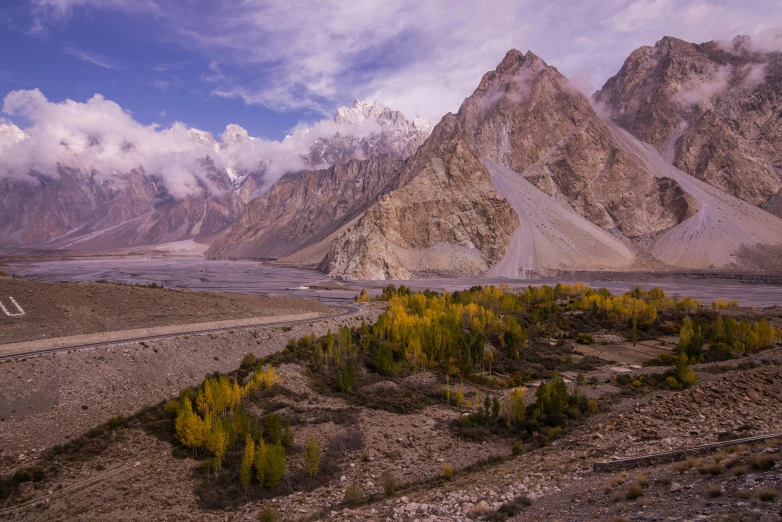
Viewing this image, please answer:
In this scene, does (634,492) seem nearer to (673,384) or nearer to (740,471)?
(740,471)

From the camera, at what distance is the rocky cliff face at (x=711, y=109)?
149125mm

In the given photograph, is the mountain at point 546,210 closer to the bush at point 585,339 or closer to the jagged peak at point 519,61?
the jagged peak at point 519,61

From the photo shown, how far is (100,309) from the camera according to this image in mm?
36406

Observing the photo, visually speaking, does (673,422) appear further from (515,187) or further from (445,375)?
(515,187)

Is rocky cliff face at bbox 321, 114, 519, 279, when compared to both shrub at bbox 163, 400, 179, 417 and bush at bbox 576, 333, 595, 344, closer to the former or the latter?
bush at bbox 576, 333, 595, 344

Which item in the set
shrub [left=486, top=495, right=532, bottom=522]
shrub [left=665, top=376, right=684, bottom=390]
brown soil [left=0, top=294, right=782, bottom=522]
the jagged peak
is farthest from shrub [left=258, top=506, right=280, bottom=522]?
the jagged peak

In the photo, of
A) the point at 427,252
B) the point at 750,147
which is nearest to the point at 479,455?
the point at 427,252

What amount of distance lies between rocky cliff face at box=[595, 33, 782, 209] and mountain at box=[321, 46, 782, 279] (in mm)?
6111

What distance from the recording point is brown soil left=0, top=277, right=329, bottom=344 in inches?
1222

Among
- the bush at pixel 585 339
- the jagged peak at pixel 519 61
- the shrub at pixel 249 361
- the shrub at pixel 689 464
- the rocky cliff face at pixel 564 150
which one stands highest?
the jagged peak at pixel 519 61

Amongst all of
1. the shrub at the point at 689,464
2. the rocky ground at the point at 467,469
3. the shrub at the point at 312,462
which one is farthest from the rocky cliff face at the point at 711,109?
the shrub at the point at 312,462

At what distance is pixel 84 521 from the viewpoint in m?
15.3

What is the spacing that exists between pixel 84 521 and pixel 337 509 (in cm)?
782

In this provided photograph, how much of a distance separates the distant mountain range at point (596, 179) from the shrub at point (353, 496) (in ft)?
300
